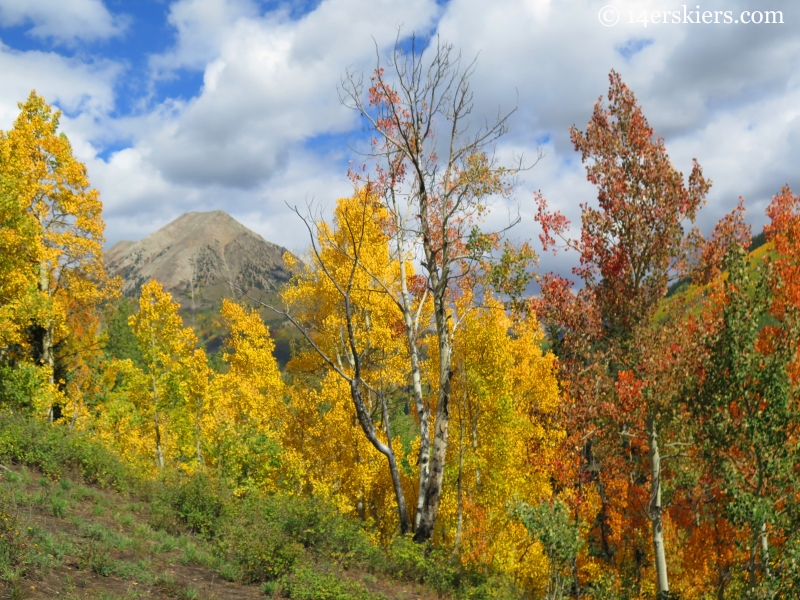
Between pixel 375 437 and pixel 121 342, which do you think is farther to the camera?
pixel 121 342

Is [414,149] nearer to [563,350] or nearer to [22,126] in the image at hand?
[563,350]

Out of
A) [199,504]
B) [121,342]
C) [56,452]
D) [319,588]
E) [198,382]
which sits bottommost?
[319,588]

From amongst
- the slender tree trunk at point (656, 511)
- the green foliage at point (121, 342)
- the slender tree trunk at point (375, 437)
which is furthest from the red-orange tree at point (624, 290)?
the green foliage at point (121, 342)

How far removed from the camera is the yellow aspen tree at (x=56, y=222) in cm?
1800

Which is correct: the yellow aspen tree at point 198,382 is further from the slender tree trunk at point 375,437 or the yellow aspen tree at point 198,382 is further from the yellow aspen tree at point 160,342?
the slender tree trunk at point 375,437

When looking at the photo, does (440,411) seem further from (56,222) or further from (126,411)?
(126,411)

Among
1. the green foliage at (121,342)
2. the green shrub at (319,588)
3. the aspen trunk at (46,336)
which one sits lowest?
the green shrub at (319,588)

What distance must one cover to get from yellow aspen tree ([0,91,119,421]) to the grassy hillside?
5424 mm

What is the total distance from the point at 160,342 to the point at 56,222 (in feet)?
25.6

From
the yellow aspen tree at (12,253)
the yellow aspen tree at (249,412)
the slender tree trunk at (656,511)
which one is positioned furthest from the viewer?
the yellow aspen tree at (249,412)

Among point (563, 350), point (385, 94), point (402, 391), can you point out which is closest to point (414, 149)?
point (385, 94)

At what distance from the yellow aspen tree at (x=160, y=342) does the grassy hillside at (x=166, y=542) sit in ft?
31.1

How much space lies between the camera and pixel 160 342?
24891mm

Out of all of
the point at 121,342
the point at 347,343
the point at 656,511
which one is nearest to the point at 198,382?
the point at 347,343
